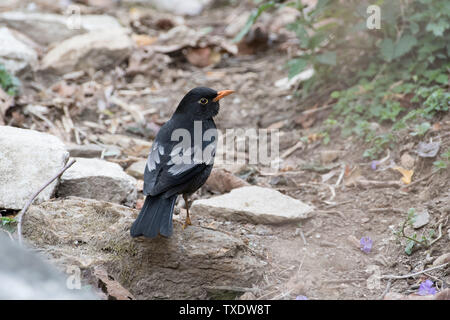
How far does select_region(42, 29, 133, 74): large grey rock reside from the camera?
25.9 feet

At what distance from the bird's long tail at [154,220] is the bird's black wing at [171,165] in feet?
0.33

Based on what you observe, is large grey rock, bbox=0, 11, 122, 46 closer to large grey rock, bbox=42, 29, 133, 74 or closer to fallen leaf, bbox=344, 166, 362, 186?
large grey rock, bbox=42, 29, 133, 74

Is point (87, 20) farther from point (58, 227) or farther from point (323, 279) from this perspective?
point (323, 279)

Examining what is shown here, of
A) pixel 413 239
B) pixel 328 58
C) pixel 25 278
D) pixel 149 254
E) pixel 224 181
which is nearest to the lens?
pixel 25 278

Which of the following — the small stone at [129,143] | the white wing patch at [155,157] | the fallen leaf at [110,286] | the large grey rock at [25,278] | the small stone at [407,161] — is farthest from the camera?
the small stone at [129,143]

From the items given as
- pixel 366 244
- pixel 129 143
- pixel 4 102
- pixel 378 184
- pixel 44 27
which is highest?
pixel 44 27

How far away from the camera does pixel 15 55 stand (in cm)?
732

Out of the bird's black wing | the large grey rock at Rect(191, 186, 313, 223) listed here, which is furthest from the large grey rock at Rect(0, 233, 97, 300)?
the large grey rock at Rect(191, 186, 313, 223)

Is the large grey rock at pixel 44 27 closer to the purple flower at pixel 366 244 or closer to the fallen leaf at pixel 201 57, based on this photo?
the fallen leaf at pixel 201 57

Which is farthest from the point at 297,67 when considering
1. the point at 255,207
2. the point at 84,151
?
the point at 84,151

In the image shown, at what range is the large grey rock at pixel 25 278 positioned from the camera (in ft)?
7.93

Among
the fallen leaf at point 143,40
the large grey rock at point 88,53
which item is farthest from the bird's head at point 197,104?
the fallen leaf at point 143,40

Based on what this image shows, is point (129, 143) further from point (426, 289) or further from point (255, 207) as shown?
point (426, 289)

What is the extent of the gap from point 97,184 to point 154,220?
4.48 feet
